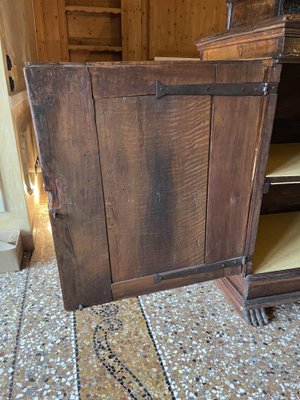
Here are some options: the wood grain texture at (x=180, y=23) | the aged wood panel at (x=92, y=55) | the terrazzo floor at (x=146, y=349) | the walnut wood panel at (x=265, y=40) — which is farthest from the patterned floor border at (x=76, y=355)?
the wood grain texture at (x=180, y=23)

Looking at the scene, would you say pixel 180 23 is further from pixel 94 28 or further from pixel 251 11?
pixel 251 11

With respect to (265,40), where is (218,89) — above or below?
below

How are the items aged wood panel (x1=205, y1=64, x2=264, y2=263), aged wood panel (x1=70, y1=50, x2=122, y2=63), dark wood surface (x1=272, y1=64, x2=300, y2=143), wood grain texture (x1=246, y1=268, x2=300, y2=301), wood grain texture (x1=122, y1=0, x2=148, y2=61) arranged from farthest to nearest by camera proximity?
aged wood panel (x1=70, y1=50, x2=122, y2=63) → wood grain texture (x1=122, y1=0, x2=148, y2=61) → dark wood surface (x1=272, y1=64, x2=300, y2=143) → wood grain texture (x1=246, y1=268, x2=300, y2=301) → aged wood panel (x1=205, y1=64, x2=264, y2=263)

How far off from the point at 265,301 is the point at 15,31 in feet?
6.59

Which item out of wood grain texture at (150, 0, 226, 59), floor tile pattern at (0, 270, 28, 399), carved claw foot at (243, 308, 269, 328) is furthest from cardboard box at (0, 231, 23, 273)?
wood grain texture at (150, 0, 226, 59)

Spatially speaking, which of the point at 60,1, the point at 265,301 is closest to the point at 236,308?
the point at 265,301

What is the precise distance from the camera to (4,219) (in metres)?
1.64

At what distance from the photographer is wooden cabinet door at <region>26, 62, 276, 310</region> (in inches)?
30.2

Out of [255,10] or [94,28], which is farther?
[94,28]

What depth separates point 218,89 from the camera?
2.77ft

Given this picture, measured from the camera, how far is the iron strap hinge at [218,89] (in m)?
0.80

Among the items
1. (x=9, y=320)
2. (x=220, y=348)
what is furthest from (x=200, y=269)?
(x=9, y=320)

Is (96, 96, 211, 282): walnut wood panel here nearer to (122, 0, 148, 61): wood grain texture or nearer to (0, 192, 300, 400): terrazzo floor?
(0, 192, 300, 400): terrazzo floor

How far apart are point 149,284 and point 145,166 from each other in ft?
1.35
